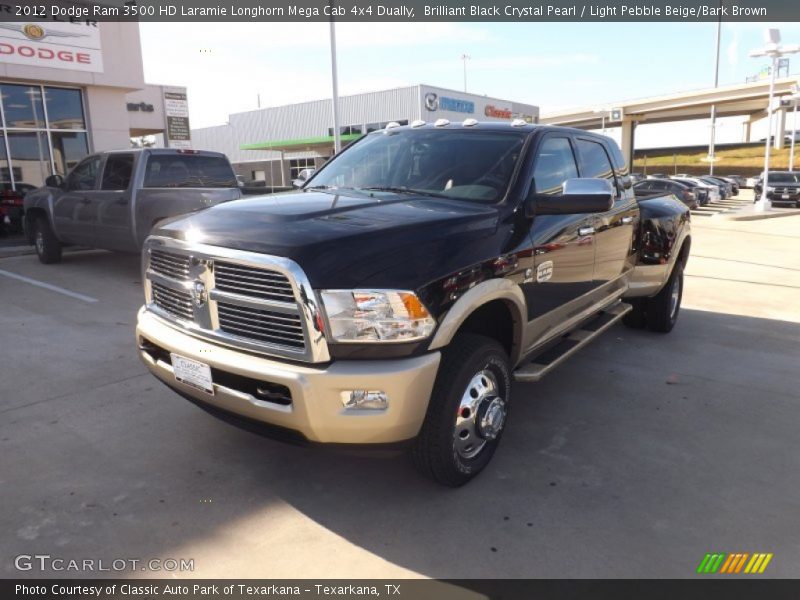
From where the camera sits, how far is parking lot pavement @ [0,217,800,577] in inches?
107

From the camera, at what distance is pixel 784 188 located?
1090 inches

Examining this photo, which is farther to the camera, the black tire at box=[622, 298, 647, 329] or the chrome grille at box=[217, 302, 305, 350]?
the black tire at box=[622, 298, 647, 329]

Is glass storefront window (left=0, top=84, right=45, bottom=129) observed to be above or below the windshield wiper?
above

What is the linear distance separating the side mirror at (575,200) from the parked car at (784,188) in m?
29.0

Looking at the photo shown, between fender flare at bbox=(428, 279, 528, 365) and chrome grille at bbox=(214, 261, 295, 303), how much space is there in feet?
2.31

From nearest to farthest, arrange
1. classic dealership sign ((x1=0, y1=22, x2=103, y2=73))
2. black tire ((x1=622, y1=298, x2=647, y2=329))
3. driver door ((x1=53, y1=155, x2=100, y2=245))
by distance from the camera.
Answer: black tire ((x1=622, y1=298, x2=647, y2=329))
driver door ((x1=53, y1=155, x2=100, y2=245))
classic dealership sign ((x1=0, y1=22, x2=103, y2=73))

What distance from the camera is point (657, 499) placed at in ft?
10.5

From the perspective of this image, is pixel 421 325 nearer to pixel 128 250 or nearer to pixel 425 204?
pixel 425 204

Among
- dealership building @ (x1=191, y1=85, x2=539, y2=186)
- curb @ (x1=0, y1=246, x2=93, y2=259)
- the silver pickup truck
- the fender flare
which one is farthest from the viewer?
dealership building @ (x1=191, y1=85, x2=539, y2=186)

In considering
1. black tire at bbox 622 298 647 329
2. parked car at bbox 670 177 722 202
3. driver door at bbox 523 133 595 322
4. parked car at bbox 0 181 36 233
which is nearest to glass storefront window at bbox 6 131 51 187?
parked car at bbox 0 181 36 233

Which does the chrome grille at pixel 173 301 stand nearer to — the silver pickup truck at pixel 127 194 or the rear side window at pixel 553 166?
the rear side window at pixel 553 166

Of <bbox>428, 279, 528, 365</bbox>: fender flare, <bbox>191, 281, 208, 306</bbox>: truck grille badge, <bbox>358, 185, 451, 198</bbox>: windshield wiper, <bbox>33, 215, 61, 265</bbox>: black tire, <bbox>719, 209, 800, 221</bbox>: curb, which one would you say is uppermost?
<bbox>358, 185, 451, 198</bbox>: windshield wiper

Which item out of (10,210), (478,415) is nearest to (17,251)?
(10,210)

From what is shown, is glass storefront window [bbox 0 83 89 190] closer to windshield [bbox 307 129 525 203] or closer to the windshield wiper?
windshield [bbox 307 129 525 203]
